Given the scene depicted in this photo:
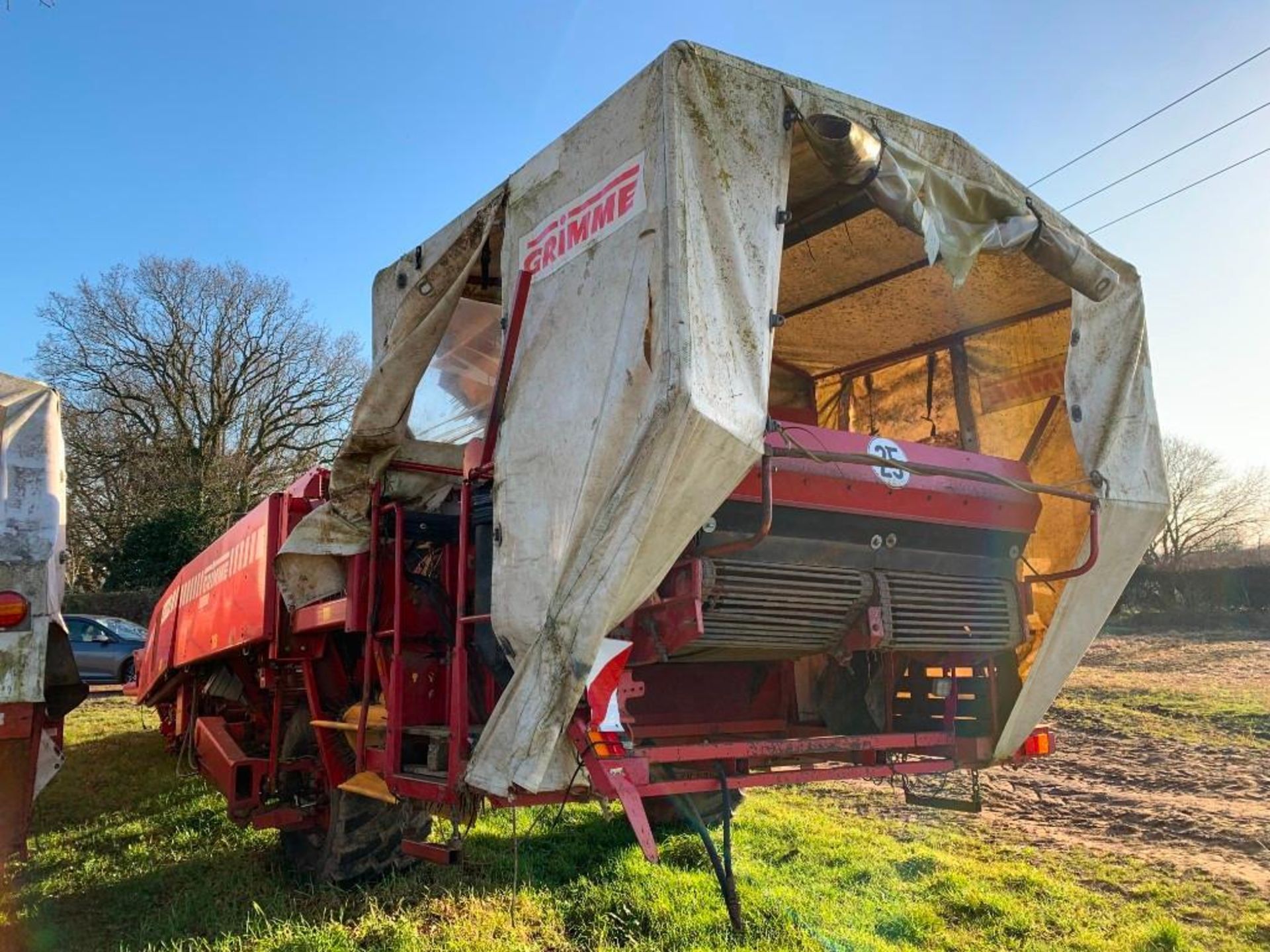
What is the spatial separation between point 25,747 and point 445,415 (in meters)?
2.33

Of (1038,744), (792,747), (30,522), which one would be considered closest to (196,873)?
(30,522)

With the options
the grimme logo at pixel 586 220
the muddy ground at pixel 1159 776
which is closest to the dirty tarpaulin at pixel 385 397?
the grimme logo at pixel 586 220

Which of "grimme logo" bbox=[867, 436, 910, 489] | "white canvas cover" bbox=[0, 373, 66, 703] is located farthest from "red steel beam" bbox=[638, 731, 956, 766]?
"white canvas cover" bbox=[0, 373, 66, 703]

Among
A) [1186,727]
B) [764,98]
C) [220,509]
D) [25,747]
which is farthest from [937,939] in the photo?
[220,509]

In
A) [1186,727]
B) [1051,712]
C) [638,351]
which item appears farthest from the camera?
[1051,712]

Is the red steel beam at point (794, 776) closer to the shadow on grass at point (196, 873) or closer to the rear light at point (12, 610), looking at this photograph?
the shadow on grass at point (196, 873)

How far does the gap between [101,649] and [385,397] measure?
15.5m

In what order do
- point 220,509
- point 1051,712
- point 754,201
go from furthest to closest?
point 220,509 → point 1051,712 → point 754,201

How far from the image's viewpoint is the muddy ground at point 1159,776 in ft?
20.5

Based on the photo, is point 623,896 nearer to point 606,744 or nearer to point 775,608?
point 775,608

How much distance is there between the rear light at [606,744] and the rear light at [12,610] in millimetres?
2804

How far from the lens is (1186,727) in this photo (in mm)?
10188

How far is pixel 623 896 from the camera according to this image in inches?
190

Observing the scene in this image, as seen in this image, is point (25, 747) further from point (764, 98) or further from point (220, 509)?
point (220, 509)
